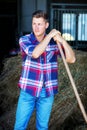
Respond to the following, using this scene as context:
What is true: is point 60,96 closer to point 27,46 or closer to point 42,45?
point 27,46

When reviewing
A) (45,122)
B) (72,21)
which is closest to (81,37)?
(72,21)

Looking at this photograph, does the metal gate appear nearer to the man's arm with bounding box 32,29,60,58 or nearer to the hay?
the hay

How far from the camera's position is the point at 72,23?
31.1 ft

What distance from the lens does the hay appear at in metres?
4.97

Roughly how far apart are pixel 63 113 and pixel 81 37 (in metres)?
4.64

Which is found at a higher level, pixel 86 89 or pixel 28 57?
pixel 28 57

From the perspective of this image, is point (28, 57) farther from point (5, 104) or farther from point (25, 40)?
point (5, 104)

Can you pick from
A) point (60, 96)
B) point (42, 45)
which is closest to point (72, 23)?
point (60, 96)

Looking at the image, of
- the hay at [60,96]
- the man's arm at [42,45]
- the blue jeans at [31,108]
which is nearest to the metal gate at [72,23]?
the hay at [60,96]

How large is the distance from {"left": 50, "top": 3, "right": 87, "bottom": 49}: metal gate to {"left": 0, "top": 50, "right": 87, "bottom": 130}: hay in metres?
2.59

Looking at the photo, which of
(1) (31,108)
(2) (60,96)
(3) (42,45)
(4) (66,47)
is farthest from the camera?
(2) (60,96)

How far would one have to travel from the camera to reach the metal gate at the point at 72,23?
934 cm

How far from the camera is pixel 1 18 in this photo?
11570 mm

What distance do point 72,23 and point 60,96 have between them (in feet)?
14.4
